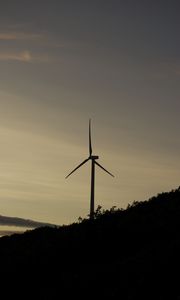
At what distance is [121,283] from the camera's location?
2805cm

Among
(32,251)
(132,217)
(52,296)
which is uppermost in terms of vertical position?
(132,217)

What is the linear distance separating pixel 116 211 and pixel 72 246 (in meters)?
12.2

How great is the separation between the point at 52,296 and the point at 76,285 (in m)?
1.50

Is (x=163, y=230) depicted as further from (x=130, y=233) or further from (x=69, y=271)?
(x=69, y=271)

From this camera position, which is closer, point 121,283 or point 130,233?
point 121,283

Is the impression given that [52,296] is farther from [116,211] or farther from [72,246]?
[116,211]

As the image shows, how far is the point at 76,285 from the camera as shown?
31156 mm

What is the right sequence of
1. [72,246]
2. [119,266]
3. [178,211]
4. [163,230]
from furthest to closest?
[178,211]
[72,246]
[163,230]
[119,266]

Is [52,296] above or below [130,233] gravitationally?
below

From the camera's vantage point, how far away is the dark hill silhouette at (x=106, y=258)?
90.0 feet

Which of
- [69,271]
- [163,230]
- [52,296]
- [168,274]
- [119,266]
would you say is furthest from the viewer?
[163,230]

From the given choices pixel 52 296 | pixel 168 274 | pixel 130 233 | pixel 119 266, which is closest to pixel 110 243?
pixel 130 233

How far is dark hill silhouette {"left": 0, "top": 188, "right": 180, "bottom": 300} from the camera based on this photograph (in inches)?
1080

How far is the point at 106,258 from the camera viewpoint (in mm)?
38312
